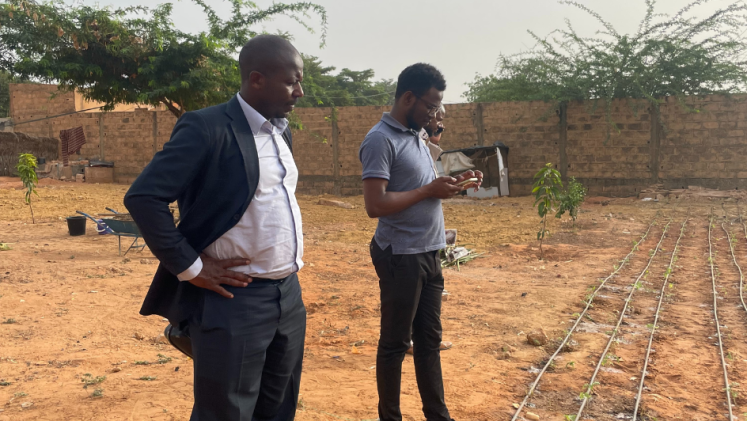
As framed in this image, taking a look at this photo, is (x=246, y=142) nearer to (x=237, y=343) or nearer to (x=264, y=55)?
(x=264, y=55)

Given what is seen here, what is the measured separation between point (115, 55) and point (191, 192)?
9.21 metres

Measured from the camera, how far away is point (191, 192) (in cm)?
189

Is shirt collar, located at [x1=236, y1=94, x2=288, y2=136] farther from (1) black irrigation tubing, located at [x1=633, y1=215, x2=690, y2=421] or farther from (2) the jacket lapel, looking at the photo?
(1) black irrigation tubing, located at [x1=633, y1=215, x2=690, y2=421]

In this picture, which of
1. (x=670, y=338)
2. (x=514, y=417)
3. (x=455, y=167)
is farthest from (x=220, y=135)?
(x=455, y=167)

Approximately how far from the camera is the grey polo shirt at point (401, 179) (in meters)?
2.71

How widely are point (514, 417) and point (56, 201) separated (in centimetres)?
1467

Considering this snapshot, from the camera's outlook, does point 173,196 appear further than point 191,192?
No

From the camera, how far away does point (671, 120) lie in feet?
51.4

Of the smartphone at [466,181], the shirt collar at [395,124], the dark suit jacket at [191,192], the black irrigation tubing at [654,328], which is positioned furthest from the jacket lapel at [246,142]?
the black irrigation tubing at [654,328]

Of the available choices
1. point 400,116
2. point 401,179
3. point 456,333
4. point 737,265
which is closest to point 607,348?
point 456,333

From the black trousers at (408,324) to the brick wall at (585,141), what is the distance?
14669 millimetres

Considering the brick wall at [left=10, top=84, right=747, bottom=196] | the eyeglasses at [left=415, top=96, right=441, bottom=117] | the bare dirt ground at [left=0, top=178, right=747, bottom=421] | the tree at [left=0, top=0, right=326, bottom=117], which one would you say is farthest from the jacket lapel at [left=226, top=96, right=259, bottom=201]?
the brick wall at [left=10, top=84, right=747, bottom=196]

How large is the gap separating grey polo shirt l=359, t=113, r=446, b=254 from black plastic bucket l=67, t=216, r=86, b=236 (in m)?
8.91

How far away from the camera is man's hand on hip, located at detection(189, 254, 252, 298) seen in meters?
1.82
